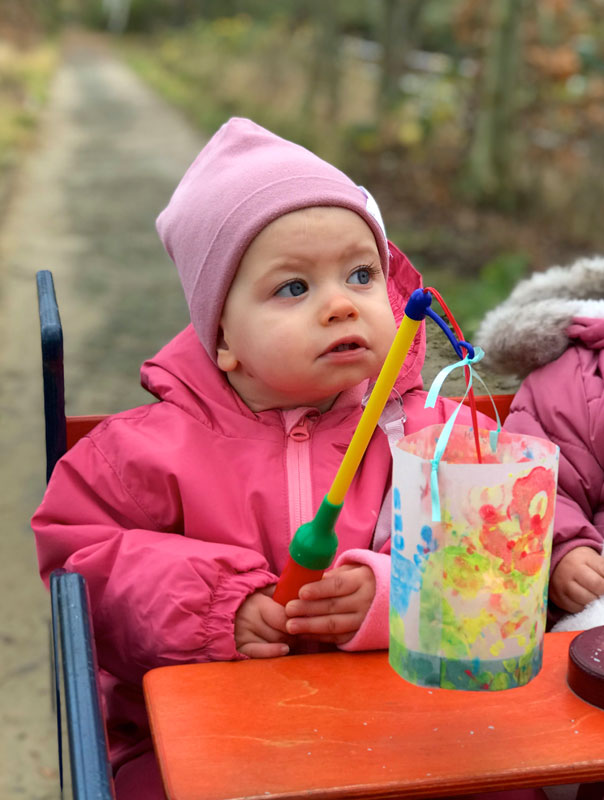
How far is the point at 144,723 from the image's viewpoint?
1816 millimetres

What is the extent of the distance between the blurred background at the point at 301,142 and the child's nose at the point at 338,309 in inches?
21.3

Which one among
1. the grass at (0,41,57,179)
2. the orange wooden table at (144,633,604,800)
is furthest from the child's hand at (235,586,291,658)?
the grass at (0,41,57,179)

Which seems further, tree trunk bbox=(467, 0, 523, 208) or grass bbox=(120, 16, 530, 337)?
tree trunk bbox=(467, 0, 523, 208)

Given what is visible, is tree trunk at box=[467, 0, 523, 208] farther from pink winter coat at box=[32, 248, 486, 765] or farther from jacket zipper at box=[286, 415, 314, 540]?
jacket zipper at box=[286, 415, 314, 540]

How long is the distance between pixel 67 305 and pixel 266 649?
6504 millimetres

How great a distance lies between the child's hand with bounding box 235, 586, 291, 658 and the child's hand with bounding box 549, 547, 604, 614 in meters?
0.55

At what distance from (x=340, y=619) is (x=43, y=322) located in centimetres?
68

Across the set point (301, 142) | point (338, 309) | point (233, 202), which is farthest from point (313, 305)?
point (301, 142)

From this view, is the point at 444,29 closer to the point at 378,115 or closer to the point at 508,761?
the point at 378,115

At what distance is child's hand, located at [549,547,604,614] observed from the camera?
73.9 inches

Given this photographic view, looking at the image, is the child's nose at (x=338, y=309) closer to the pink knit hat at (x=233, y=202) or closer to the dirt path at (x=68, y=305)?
the pink knit hat at (x=233, y=202)

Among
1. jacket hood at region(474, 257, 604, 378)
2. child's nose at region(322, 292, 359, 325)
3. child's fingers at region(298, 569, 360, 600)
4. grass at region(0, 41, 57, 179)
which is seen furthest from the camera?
grass at region(0, 41, 57, 179)

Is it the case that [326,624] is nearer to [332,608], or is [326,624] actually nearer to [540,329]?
[332,608]

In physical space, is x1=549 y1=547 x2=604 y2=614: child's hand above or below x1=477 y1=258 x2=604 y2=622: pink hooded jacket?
below
